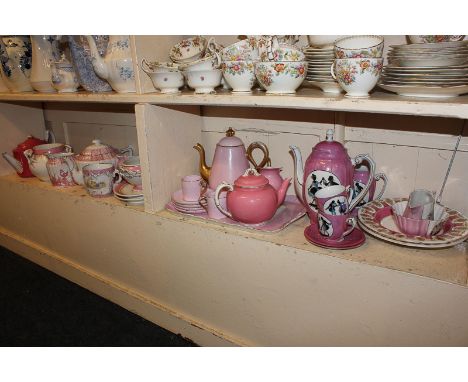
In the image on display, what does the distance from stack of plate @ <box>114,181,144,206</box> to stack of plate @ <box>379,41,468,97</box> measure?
893mm

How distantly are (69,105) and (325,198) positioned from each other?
1466mm

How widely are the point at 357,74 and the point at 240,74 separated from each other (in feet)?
1.04

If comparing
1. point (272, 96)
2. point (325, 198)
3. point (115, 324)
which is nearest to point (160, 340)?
point (115, 324)

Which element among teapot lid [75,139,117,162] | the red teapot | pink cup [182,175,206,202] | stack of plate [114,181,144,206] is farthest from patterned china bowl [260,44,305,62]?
the red teapot

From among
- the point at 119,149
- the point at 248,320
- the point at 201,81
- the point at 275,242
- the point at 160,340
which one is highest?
the point at 201,81

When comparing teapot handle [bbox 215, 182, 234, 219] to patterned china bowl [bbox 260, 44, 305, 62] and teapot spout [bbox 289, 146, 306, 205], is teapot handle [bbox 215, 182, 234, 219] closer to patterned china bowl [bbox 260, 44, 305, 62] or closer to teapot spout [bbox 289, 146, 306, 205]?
teapot spout [bbox 289, 146, 306, 205]

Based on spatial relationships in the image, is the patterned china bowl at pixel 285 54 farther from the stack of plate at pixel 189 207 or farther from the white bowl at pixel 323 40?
the stack of plate at pixel 189 207

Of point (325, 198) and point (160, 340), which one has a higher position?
point (325, 198)

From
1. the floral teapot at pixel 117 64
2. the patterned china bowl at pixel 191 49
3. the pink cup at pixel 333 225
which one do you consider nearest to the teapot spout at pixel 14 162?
the floral teapot at pixel 117 64

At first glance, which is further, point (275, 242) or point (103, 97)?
point (103, 97)

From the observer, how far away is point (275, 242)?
1.02 metres

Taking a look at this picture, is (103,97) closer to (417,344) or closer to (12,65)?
(12,65)

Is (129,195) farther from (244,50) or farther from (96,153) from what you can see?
(244,50)

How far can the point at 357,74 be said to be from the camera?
0.80m
